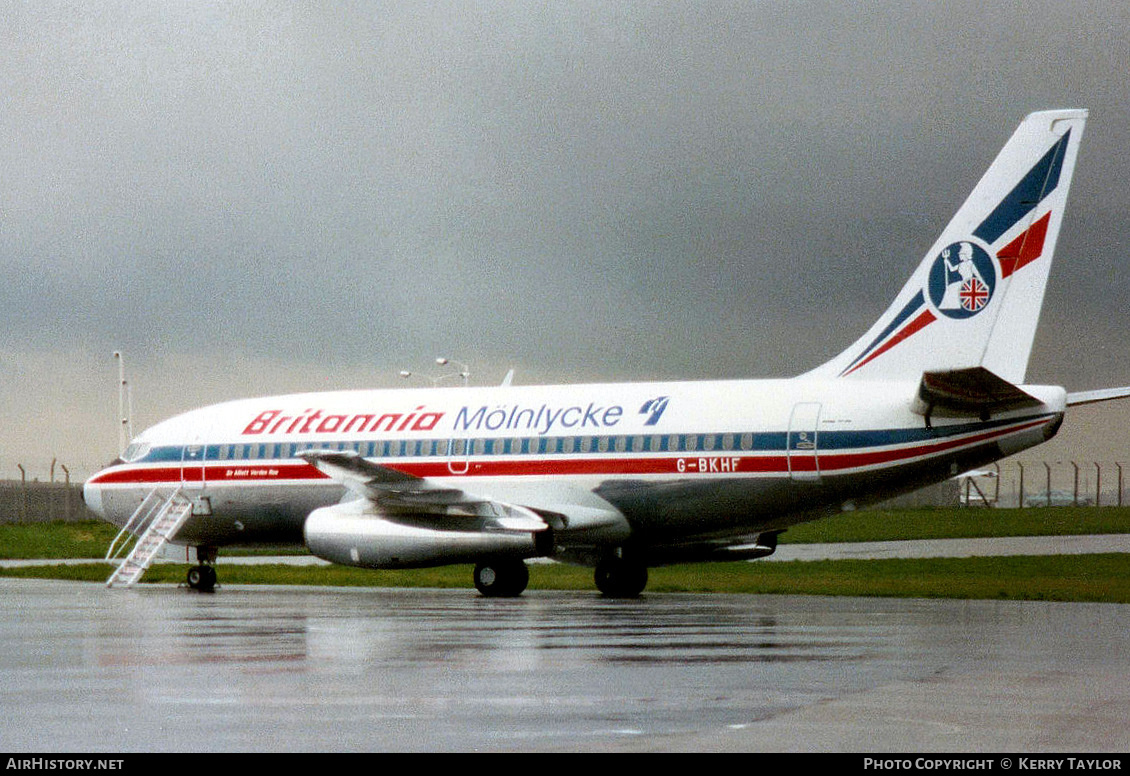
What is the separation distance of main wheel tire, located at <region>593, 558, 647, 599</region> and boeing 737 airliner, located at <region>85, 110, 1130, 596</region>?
41 mm

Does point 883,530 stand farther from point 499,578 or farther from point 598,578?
point 499,578

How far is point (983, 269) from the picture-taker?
28734 mm

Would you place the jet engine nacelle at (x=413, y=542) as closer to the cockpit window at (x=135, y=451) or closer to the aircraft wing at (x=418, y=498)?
→ the aircraft wing at (x=418, y=498)

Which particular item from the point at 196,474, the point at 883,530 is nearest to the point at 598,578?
the point at 196,474

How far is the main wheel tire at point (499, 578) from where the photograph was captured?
3162cm

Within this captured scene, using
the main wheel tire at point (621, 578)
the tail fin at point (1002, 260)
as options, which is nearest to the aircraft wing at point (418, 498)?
the main wheel tire at point (621, 578)

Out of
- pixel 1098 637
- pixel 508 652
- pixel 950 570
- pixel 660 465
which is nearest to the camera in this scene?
pixel 508 652

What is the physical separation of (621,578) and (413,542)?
173 inches

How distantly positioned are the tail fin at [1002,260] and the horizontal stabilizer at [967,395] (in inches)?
37.9

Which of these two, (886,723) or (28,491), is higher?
(886,723)

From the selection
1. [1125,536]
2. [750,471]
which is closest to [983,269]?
[750,471]

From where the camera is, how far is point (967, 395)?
27.1 m
